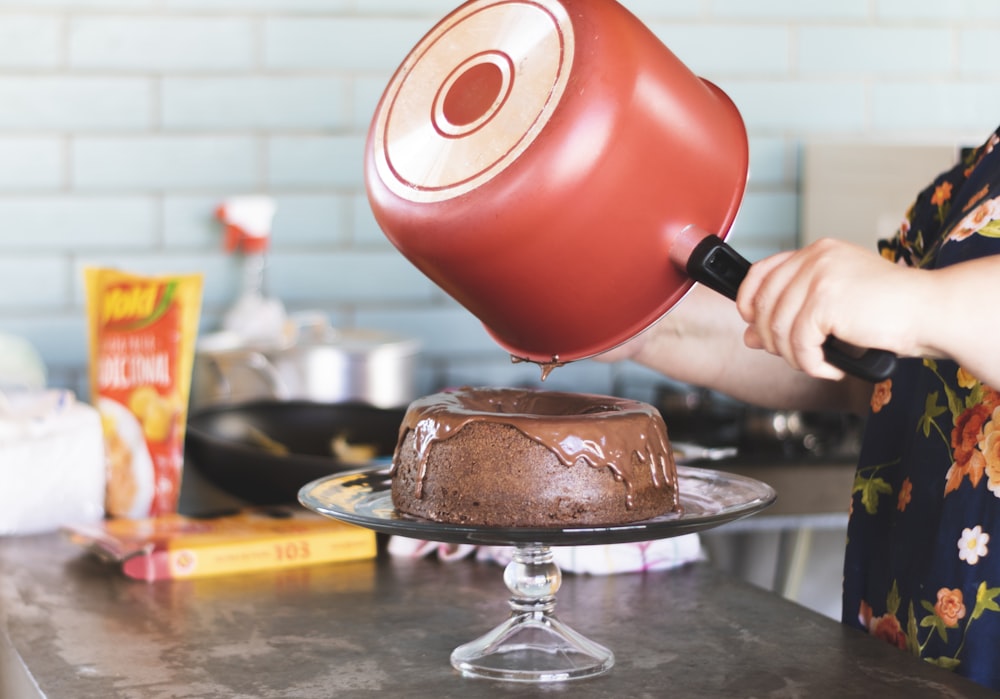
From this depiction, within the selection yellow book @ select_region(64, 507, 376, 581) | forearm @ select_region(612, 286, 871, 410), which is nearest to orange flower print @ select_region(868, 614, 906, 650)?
forearm @ select_region(612, 286, 871, 410)

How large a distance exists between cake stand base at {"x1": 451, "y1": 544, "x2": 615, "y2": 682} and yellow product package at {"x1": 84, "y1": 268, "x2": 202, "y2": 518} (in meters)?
0.61

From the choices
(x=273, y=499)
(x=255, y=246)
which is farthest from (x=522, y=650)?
(x=255, y=246)

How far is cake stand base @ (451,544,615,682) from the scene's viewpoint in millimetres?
893

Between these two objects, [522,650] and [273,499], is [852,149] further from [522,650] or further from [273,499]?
[522,650]

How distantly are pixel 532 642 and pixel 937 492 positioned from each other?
354mm

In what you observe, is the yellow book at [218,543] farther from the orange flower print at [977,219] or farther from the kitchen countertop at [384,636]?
the orange flower print at [977,219]

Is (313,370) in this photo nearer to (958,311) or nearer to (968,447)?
(968,447)

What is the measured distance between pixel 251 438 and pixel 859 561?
0.85 m

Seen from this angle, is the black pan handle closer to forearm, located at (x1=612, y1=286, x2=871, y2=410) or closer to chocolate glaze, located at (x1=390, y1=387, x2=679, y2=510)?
chocolate glaze, located at (x1=390, y1=387, x2=679, y2=510)

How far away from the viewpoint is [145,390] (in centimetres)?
143

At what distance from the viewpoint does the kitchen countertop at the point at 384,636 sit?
2.85 feet

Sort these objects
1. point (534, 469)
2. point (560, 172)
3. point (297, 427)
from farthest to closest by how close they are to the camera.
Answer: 1. point (297, 427)
2. point (534, 469)
3. point (560, 172)

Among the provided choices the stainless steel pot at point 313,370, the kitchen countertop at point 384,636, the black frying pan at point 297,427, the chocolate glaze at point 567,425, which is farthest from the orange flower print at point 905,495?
the stainless steel pot at point 313,370

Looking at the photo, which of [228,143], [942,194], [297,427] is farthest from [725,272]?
[228,143]
